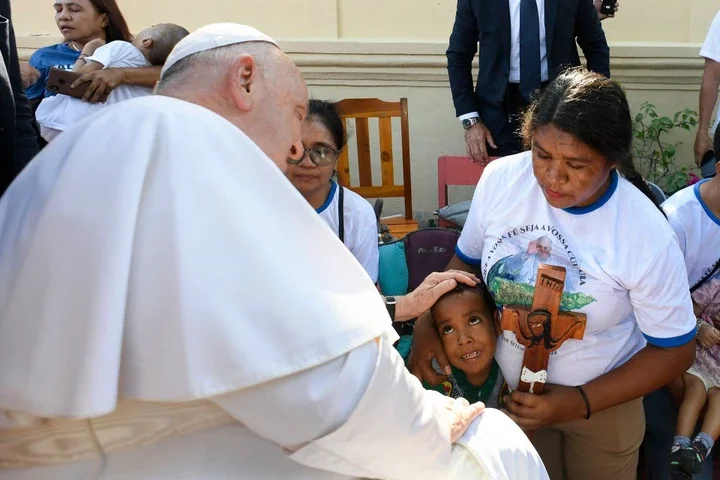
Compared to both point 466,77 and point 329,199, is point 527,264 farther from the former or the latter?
point 466,77

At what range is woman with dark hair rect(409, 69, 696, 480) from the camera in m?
2.28

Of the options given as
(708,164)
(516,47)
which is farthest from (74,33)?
(708,164)

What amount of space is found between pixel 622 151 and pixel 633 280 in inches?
15.3

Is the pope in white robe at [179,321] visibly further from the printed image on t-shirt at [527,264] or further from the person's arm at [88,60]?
the person's arm at [88,60]

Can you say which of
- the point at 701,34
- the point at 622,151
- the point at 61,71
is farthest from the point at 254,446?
the point at 701,34

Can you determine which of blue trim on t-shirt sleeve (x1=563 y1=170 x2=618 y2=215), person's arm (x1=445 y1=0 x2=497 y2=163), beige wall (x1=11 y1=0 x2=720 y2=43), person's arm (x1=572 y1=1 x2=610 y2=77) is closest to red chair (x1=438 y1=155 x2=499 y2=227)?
person's arm (x1=445 y1=0 x2=497 y2=163)

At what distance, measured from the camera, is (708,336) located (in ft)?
9.52

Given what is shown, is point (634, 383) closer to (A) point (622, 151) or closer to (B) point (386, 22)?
(A) point (622, 151)

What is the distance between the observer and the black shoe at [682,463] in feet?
8.95

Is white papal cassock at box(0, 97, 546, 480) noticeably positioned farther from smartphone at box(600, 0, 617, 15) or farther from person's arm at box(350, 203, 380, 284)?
smartphone at box(600, 0, 617, 15)

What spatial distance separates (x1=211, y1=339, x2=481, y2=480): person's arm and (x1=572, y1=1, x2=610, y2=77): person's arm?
3250mm

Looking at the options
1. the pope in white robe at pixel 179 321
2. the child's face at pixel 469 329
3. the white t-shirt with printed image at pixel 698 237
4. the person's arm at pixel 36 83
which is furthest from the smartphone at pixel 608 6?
the pope in white robe at pixel 179 321

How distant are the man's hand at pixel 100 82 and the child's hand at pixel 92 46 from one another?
35cm

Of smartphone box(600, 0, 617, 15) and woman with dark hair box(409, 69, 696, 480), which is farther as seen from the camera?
smartphone box(600, 0, 617, 15)
